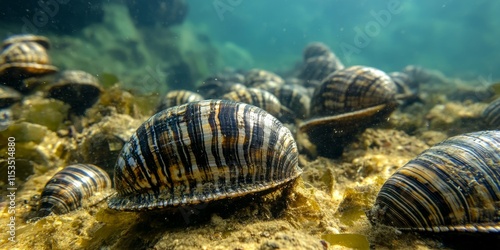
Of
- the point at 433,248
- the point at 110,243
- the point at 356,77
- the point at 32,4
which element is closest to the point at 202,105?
the point at 110,243

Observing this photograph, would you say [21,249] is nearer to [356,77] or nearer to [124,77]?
[356,77]

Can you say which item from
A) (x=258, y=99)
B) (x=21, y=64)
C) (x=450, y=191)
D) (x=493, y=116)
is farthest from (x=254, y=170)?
(x=21, y=64)

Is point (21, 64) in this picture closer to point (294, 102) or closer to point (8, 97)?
point (8, 97)

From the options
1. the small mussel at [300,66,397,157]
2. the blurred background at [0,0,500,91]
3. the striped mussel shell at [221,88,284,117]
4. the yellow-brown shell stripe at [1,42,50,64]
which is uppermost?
the blurred background at [0,0,500,91]

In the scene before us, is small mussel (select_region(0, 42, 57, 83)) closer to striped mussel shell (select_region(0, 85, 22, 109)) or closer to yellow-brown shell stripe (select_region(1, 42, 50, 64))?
yellow-brown shell stripe (select_region(1, 42, 50, 64))

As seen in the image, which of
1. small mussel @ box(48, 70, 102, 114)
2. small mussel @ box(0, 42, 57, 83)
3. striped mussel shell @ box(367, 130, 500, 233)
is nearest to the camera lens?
striped mussel shell @ box(367, 130, 500, 233)

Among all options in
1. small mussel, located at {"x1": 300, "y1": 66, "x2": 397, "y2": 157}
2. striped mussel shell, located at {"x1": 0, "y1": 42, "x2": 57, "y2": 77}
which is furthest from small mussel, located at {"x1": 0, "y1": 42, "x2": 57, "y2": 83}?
small mussel, located at {"x1": 300, "y1": 66, "x2": 397, "y2": 157}

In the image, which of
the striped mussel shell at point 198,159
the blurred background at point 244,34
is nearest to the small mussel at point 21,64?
the blurred background at point 244,34
